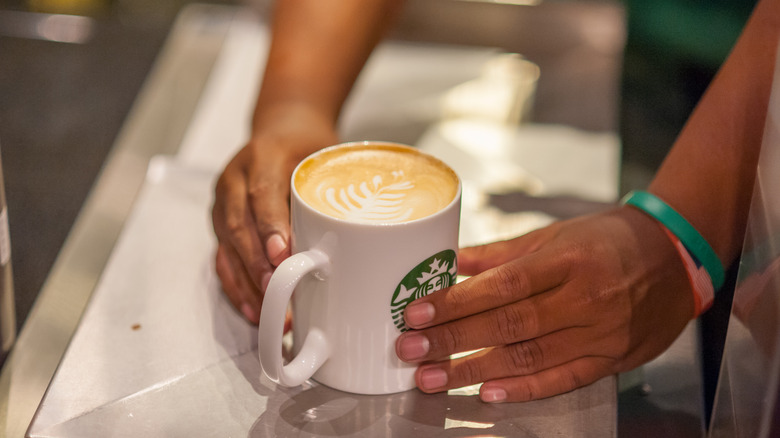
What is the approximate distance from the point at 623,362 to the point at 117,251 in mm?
500

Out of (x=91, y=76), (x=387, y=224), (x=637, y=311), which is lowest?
(x=91, y=76)

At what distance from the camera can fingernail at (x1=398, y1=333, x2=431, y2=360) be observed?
607 millimetres

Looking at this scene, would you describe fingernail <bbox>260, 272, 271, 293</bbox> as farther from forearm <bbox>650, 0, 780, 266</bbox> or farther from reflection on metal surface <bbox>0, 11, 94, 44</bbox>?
reflection on metal surface <bbox>0, 11, 94, 44</bbox>

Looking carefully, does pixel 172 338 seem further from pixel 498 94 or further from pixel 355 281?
pixel 498 94

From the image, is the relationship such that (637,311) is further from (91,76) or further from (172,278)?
(91,76)

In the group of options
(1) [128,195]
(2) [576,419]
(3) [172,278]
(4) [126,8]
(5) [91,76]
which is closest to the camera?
(2) [576,419]

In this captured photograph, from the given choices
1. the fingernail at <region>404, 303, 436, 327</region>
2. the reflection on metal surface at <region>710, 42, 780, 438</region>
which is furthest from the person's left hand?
the reflection on metal surface at <region>710, 42, 780, 438</region>

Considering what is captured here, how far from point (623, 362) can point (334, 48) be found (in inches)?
20.6

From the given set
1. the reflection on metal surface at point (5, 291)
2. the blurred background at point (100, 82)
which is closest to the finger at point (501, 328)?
the reflection on metal surface at point (5, 291)

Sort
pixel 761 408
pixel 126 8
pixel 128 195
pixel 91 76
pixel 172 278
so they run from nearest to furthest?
pixel 761 408
pixel 172 278
pixel 128 195
pixel 91 76
pixel 126 8

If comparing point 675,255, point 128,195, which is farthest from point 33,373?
point 675,255

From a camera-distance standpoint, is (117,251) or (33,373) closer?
(33,373)

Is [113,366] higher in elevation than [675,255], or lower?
lower

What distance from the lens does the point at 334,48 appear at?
99cm
